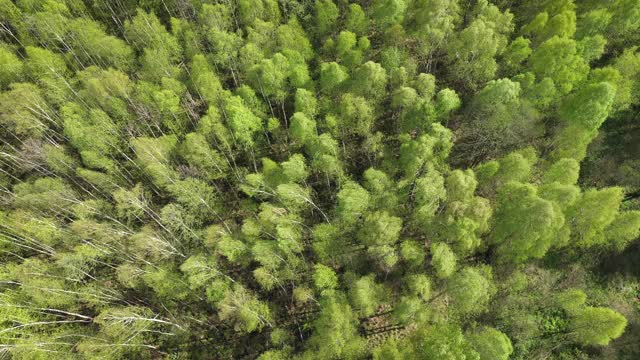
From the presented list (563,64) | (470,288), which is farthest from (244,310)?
(563,64)

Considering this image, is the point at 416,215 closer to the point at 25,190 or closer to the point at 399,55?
the point at 399,55

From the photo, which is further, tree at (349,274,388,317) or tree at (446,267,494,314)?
tree at (349,274,388,317)

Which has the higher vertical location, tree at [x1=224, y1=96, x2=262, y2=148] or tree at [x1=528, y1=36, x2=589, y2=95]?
tree at [x1=528, y1=36, x2=589, y2=95]

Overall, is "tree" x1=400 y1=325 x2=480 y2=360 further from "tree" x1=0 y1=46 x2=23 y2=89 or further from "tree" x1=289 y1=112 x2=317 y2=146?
"tree" x1=0 y1=46 x2=23 y2=89

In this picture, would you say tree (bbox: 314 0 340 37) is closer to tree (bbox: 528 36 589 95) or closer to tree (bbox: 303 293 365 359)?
tree (bbox: 528 36 589 95)

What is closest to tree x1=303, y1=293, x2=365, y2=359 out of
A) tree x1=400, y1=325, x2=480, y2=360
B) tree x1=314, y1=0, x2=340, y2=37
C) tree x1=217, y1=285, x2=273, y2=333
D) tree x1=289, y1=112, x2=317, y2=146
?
tree x1=400, y1=325, x2=480, y2=360

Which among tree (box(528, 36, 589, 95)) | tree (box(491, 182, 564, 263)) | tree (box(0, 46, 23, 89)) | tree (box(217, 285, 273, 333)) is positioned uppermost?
tree (box(528, 36, 589, 95))

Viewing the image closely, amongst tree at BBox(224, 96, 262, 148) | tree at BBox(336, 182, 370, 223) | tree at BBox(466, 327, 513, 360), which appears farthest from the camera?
tree at BBox(224, 96, 262, 148)

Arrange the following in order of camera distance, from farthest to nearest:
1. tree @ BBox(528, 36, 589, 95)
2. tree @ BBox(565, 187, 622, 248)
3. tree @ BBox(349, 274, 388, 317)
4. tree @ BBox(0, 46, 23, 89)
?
1. tree @ BBox(0, 46, 23, 89)
2. tree @ BBox(528, 36, 589, 95)
3. tree @ BBox(349, 274, 388, 317)
4. tree @ BBox(565, 187, 622, 248)

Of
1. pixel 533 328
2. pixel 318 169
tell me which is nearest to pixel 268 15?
pixel 318 169
